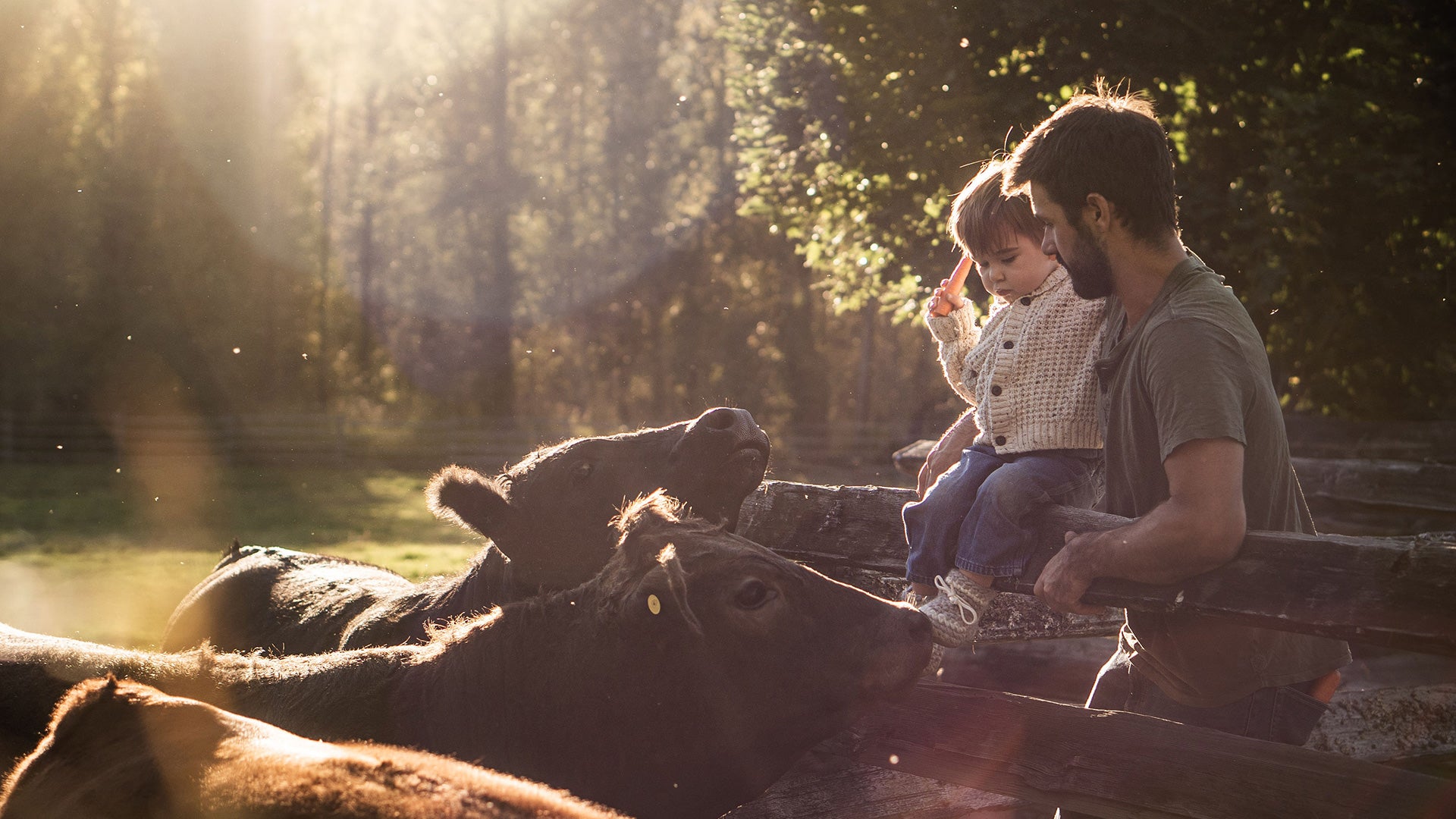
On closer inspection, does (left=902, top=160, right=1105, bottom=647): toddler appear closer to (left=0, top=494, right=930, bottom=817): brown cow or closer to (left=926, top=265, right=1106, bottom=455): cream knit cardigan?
(left=926, top=265, right=1106, bottom=455): cream knit cardigan

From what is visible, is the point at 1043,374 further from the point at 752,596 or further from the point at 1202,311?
the point at 752,596

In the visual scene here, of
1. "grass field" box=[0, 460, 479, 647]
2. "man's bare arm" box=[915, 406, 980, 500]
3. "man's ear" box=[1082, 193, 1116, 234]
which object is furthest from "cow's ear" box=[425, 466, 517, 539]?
"grass field" box=[0, 460, 479, 647]

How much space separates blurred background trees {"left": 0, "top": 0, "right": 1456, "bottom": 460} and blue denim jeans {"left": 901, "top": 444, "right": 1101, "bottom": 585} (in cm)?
598

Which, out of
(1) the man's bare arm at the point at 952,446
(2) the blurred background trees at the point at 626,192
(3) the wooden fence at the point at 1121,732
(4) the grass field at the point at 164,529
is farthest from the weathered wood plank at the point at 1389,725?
(4) the grass field at the point at 164,529

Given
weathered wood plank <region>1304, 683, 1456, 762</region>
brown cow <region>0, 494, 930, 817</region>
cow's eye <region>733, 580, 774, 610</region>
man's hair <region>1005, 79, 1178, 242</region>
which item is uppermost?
man's hair <region>1005, 79, 1178, 242</region>

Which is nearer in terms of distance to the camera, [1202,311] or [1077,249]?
[1202,311]

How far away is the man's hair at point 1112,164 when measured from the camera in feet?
9.28

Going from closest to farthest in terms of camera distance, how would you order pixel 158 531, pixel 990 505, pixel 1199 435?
1. pixel 1199 435
2. pixel 990 505
3. pixel 158 531

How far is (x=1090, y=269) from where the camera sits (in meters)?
2.99

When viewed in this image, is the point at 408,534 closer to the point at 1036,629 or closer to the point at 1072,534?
the point at 1036,629

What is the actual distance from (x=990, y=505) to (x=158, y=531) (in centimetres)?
1695

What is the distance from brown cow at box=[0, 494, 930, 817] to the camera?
2869mm

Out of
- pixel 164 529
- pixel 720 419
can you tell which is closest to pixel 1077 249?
pixel 720 419

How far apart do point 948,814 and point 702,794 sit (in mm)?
1369
